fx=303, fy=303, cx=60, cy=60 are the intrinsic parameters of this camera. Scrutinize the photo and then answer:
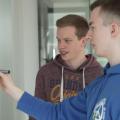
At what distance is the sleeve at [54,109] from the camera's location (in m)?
1.15

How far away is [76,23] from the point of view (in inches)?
59.9

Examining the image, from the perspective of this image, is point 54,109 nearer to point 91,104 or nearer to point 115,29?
point 91,104

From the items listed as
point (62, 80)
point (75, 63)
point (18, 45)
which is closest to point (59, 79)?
point (62, 80)

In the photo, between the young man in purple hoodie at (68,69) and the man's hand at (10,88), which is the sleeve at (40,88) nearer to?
the young man in purple hoodie at (68,69)

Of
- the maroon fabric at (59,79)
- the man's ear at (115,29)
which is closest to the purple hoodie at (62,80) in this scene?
the maroon fabric at (59,79)

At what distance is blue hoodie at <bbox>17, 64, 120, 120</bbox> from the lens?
90cm

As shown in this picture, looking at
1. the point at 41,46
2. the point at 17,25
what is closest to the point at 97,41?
the point at 17,25

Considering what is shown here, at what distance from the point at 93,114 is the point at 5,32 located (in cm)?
132

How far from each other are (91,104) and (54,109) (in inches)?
8.8

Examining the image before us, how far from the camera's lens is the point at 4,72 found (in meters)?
1.23

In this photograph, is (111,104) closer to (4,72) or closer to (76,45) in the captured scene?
(4,72)

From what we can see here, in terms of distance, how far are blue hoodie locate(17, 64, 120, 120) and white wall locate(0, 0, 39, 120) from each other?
956 millimetres

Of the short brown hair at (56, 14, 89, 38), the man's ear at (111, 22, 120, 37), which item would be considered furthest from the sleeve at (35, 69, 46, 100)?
the man's ear at (111, 22, 120, 37)

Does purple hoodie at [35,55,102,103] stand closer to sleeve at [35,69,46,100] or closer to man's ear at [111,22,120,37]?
sleeve at [35,69,46,100]
